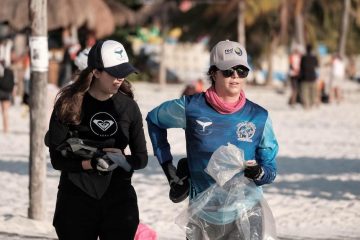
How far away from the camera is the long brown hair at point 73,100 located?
4.88 m

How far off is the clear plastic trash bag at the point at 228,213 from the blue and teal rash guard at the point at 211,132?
72 millimetres

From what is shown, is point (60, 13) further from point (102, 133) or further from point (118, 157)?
point (118, 157)

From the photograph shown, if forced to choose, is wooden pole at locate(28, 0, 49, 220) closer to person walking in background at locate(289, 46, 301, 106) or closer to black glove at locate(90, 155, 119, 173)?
black glove at locate(90, 155, 119, 173)

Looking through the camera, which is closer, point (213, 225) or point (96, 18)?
point (213, 225)

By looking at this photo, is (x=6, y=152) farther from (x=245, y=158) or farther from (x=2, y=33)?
(x=2, y=33)

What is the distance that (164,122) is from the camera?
5.11 metres

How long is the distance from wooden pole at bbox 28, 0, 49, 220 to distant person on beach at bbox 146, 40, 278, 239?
12.4 feet

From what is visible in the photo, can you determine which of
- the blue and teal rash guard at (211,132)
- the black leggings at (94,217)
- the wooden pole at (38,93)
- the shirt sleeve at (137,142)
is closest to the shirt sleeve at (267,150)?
the blue and teal rash guard at (211,132)

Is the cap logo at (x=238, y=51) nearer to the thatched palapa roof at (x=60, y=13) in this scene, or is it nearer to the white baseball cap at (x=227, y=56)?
the white baseball cap at (x=227, y=56)

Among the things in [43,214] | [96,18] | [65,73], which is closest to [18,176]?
[43,214]

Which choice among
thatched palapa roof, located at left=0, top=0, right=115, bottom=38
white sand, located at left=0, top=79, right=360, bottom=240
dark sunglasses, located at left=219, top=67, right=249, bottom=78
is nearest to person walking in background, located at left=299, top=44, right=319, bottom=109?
white sand, located at left=0, top=79, right=360, bottom=240

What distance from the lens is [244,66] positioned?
4.95m

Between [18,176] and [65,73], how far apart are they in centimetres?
715

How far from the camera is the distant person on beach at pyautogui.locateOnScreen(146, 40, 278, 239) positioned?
194 inches
